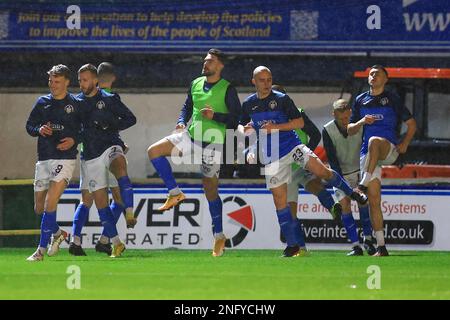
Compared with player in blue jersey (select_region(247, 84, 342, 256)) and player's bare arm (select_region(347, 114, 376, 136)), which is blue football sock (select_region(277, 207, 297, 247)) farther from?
player's bare arm (select_region(347, 114, 376, 136))

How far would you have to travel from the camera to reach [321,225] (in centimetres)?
1958

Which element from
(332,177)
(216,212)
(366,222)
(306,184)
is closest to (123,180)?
(216,212)

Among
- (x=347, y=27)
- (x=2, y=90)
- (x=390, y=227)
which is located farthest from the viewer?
(x=2, y=90)

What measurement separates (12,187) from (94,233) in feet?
5.75

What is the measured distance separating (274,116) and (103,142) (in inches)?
79.7

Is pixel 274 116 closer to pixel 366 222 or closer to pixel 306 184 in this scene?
pixel 306 184

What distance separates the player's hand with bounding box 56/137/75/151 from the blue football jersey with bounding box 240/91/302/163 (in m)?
2.00

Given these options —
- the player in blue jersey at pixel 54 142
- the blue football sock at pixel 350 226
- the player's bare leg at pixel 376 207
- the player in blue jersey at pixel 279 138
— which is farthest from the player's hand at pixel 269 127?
the player in blue jersey at pixel 54 142

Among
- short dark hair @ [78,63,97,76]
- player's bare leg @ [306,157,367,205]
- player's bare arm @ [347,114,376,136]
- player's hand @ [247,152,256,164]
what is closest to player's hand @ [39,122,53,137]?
short dark hair @ [78,63,97,76]

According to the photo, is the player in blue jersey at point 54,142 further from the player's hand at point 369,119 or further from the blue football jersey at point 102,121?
the player's hand at point 369,119

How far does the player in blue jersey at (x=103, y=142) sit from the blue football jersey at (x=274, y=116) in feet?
4.63

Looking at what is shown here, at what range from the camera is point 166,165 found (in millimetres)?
16234
